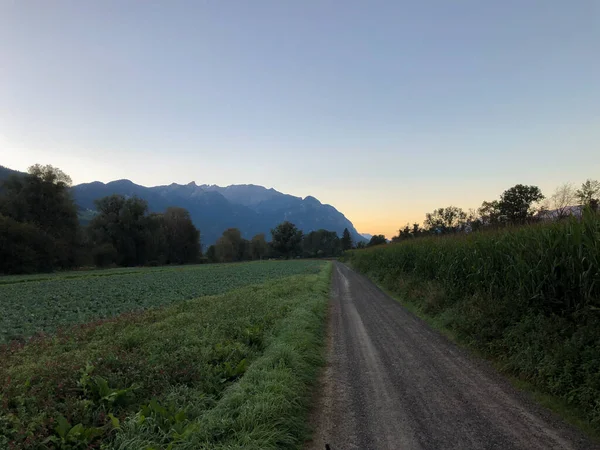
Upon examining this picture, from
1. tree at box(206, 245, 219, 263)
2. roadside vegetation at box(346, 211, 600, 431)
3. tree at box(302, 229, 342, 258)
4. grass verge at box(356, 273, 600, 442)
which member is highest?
tree at box(302, 229, 342, 258)

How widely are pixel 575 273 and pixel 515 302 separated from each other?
174 cm

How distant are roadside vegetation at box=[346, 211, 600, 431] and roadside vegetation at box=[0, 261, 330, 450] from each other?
13.7ft

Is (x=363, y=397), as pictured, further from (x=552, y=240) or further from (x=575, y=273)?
(x=552, y=240)

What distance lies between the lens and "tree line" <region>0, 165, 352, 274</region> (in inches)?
1871

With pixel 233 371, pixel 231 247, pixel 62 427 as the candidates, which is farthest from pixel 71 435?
pixel 231 247

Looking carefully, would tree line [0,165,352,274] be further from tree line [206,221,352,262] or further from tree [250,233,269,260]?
tree [250,233,269,260]

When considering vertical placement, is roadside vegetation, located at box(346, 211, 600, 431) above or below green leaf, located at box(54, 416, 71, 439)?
above

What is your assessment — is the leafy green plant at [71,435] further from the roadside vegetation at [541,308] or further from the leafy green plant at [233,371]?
the roadside vegetation at [541,308]

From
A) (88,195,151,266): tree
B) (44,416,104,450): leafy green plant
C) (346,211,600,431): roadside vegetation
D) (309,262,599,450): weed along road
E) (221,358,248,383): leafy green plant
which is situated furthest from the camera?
(88,195,151,266): tree

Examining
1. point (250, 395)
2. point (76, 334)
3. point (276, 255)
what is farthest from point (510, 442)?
point (276, 255)

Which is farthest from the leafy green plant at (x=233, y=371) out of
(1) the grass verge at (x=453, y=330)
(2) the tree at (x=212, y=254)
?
(2) the tree at (x=212, y=254)

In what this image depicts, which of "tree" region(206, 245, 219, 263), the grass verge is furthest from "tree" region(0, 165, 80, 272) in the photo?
the grass verge

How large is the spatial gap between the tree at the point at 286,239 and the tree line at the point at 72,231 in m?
24.8

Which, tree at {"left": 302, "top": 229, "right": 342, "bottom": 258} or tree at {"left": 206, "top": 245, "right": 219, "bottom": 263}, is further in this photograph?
tree at {"left": 302, "top": 229, "right": 342, "bottom": 258}
